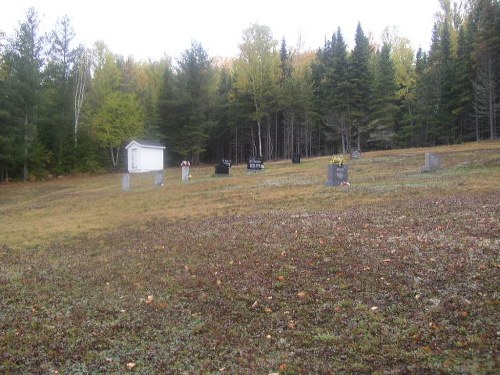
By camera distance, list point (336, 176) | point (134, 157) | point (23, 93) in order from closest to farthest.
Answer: point (336, 176), point (23, 93), point (134, 157)

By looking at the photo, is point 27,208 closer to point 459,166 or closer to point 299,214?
point 299,214

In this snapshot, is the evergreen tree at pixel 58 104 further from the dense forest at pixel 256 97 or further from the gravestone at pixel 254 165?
the gravestone at pixel 254 165

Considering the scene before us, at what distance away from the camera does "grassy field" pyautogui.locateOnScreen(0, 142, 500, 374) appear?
199 inches

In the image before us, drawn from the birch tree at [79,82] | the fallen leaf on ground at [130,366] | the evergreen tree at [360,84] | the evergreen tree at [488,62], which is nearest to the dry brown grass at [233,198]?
the fallen leaf on ground at [130,366]

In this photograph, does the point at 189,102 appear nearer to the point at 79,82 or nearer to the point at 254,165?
the point at 79,82

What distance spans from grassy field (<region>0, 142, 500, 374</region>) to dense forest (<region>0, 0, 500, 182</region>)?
34139mm

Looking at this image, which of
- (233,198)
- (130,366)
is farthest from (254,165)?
(130,366)

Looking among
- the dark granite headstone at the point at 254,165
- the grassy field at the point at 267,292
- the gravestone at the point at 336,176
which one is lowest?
the grassy field at the point at 267,292

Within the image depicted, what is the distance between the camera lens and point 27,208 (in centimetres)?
2344

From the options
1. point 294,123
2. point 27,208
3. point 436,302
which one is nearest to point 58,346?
point 436,302

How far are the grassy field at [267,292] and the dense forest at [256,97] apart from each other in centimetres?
3414

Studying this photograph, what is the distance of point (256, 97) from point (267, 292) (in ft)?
155

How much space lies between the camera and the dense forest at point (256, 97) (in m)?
43.9

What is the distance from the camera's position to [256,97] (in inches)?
2071
